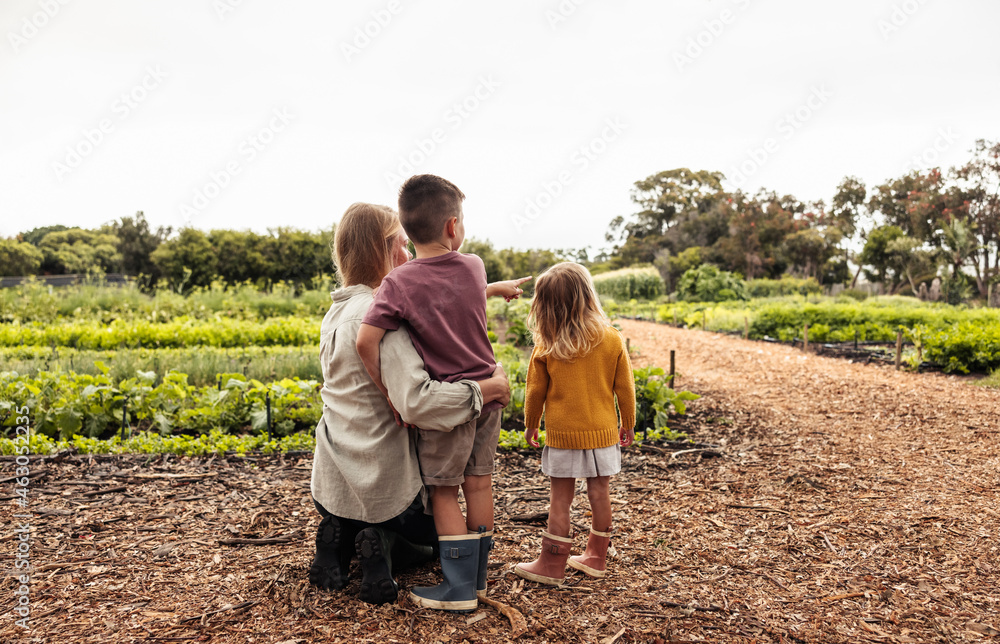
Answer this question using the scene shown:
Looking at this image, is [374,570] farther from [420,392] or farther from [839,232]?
[839,232]

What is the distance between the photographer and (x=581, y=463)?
96.5 inches

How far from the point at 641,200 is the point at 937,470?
49.4 m

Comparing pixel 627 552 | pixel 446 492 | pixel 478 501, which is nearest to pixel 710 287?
pixel 627 552

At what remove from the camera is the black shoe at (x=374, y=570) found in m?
2.21

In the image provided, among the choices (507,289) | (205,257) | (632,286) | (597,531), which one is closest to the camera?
(507,289)

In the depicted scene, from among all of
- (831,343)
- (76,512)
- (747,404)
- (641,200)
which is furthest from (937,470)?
(641,200)

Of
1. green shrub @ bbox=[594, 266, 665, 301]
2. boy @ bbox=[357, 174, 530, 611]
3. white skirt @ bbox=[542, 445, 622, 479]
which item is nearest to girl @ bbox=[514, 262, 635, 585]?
white skirt @ bbox=[542, 445, 622, 479]

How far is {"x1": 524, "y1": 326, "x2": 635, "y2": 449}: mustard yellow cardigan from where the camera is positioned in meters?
2.46

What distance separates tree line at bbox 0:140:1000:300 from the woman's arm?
62.7 ft

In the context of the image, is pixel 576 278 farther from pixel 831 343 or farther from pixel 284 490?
pixel 831 343

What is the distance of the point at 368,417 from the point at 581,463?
86cm

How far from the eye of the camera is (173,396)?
16.0ft

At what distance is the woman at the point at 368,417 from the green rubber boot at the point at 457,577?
181 mm

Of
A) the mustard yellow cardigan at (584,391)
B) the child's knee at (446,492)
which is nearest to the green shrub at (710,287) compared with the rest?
the mustard yellow cardigan at (584,391)
